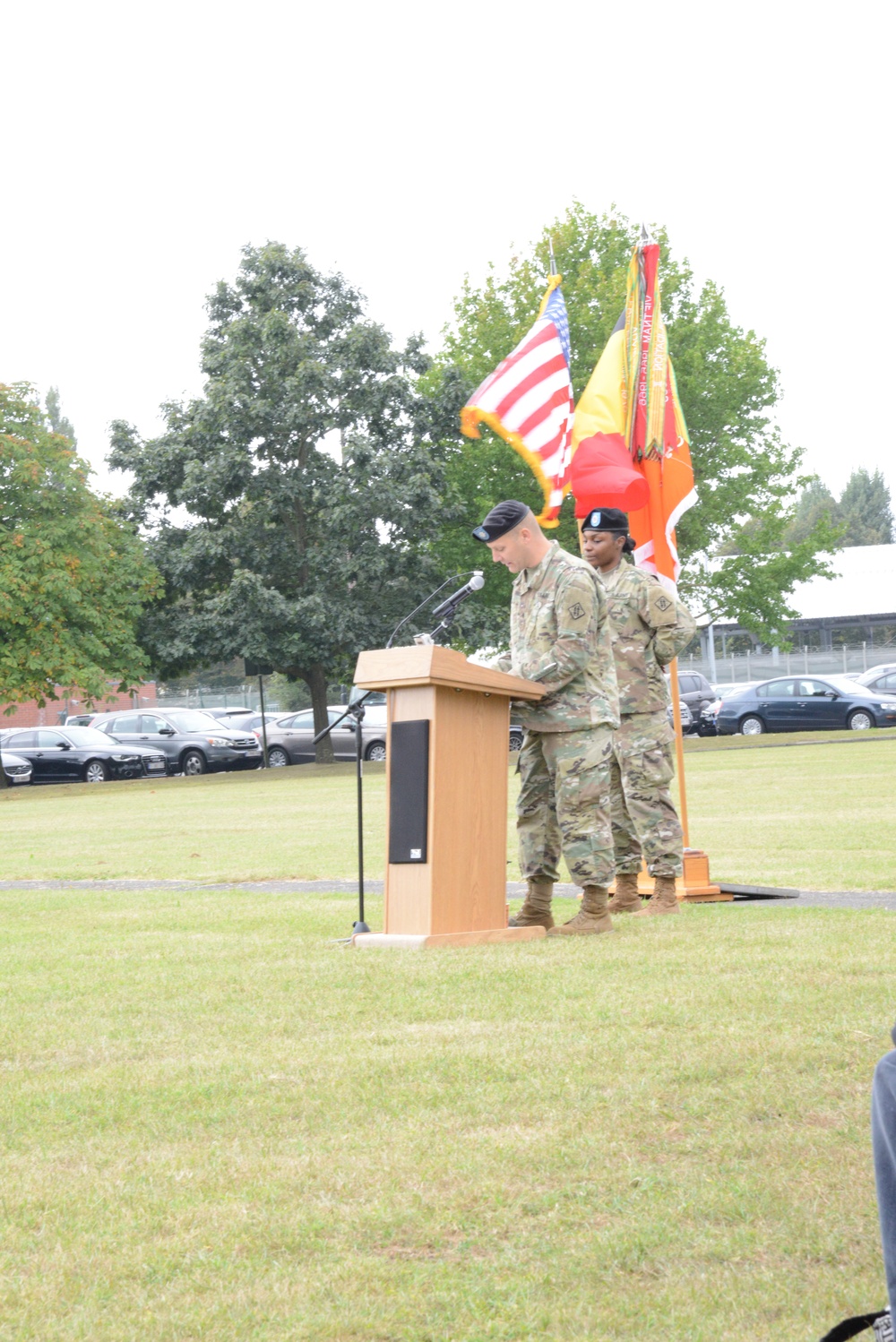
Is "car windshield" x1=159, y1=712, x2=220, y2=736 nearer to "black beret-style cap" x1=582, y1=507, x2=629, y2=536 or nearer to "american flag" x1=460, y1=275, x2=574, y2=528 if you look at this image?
"american flag" x1=460, y1=275, x2=574, y2=528

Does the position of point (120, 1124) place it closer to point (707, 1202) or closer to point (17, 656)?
point (707, 1202)

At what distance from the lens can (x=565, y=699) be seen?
765 centimetres

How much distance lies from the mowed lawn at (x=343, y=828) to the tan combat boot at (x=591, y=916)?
2066 mm

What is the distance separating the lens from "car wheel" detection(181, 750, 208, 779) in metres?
40.0

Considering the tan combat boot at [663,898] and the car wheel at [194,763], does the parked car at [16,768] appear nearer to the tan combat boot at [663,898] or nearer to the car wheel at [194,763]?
the car wheel at [194,763]

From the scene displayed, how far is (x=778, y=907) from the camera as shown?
8250mm

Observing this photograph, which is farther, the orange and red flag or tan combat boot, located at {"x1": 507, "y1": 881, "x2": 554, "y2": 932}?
the orange and red flag

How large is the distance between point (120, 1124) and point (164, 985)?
2.17 meters

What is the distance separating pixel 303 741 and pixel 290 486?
6954 mm

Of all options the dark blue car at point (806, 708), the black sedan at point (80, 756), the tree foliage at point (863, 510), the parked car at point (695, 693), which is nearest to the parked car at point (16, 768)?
the black sedan at point (80, 756)

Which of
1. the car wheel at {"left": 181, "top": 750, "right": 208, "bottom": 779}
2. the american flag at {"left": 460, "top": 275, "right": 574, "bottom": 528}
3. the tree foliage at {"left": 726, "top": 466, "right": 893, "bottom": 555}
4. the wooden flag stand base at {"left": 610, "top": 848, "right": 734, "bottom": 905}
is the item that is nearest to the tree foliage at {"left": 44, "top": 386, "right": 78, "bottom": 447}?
the tree foliage at {"left": 726, "top": 466, "right": 893, "bottom": 555}

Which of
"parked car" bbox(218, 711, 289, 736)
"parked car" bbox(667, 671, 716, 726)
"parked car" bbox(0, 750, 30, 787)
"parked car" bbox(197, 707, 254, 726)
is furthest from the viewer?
"parked car" bbox(197, 707, 254, 726)

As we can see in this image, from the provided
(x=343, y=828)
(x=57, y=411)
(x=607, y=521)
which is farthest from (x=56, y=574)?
(x=57, y=411)

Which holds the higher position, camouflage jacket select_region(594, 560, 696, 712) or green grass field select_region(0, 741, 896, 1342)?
camouflage jacket select_region(594, 560, 696, 712)
